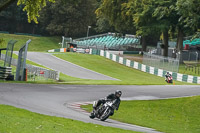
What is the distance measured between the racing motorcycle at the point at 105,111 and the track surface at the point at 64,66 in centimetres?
2746

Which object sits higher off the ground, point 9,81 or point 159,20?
point 159,20

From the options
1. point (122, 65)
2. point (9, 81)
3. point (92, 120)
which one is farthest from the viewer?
point (122, 65)

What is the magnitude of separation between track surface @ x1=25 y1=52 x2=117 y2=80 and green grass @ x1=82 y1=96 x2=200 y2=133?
71.7 feet

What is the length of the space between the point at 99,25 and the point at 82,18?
5216mm

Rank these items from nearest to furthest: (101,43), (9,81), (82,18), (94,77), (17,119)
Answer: (17,119)
(9,81)
(94,77)
(101,43)
(82,18)

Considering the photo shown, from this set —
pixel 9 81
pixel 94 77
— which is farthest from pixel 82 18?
pixel 9 81

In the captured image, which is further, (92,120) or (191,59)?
(191,59)

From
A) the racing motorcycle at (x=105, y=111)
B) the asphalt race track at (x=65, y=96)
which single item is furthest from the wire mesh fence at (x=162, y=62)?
the racing motorcycle at (x=105, y=111)

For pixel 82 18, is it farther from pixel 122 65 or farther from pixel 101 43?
pixel 122 65

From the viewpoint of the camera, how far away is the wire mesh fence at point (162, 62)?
50844mm

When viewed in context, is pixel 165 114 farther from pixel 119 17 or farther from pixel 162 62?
pixel 119 17

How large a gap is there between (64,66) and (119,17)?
68.0 ft

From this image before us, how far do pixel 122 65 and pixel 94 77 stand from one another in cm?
1370

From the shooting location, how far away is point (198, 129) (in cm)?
1906
